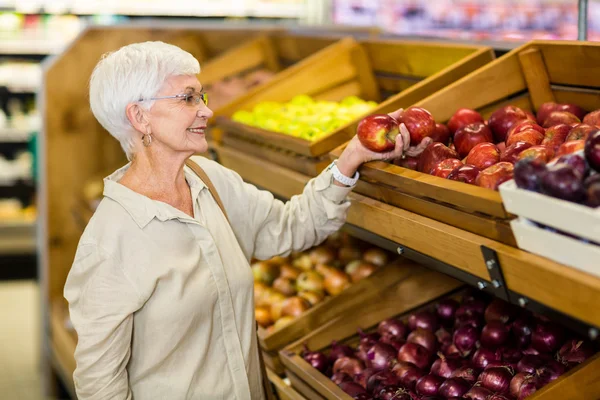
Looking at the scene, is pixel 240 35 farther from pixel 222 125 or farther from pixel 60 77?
pixel 222 125

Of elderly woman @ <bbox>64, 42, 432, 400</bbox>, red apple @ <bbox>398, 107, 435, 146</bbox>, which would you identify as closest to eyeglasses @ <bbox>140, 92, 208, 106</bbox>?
elderly woman @ <bbox>64, 42, 432, 400</bbox>

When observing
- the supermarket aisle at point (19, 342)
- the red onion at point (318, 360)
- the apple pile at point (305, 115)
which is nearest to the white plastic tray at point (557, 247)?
the red onion at point (318, 360)

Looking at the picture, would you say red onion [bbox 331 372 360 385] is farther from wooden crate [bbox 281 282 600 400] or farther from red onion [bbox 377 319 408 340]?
red onion [bbox 377 319 408 340]

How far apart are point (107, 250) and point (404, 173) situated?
0.77 m

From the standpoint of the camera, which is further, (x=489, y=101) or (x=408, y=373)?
(x=489, y=101)

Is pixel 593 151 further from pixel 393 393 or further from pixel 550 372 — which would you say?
pixel 393 393

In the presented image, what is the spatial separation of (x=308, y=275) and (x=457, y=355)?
0.93 meters

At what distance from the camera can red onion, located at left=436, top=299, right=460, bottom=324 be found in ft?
8.09

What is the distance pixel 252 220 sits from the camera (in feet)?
7.61

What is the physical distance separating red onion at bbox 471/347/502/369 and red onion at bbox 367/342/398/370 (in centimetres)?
27

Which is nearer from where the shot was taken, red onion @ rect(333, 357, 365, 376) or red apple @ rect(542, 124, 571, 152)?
red apple @ rect(542, 124, 571, 152)

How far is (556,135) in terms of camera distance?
1895 mm

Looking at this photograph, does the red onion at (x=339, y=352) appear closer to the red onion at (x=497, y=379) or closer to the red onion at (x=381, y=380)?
the red onion at (x=381, y=380)

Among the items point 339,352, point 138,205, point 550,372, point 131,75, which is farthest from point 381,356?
point 131,75
